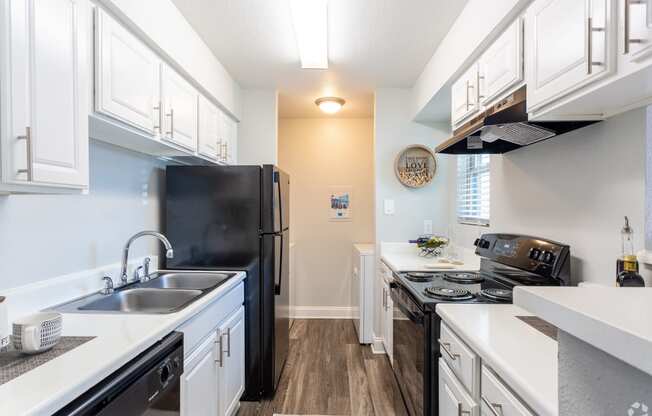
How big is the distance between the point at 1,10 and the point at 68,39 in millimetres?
235

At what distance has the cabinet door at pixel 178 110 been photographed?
193cm

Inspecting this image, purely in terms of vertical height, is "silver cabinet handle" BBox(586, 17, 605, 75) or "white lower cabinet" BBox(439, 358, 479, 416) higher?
"silver cabinet handle" BBox(586, 17, 605, 75)

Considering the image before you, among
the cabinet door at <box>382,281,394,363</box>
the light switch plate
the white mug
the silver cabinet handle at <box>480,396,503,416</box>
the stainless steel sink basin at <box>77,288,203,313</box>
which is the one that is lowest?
the cabinet door at <box>382,281,394,363</box>

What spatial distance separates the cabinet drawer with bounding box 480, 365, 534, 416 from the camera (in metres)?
0.91

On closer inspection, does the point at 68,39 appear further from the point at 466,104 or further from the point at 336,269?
the point at 336,269

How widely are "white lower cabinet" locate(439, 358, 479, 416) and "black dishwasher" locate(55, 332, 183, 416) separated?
1.05 metres

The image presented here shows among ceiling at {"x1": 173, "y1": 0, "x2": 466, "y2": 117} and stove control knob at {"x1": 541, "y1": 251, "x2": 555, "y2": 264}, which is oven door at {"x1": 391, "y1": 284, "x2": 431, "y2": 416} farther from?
ceiling at {"x1": 173, "y1": 0, "x2": 466, "y2": 117}

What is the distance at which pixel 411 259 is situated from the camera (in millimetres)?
2965

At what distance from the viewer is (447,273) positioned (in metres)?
2.31

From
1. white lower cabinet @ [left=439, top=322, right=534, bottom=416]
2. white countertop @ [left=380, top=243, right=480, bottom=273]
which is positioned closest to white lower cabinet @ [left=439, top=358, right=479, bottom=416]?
white lower cabinet @ [left=439, top=322, right=534, bottom=416]

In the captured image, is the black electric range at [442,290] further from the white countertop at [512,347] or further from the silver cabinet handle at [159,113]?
the silver cabinet handle at [159,113]

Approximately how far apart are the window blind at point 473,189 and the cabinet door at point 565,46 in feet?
4.17

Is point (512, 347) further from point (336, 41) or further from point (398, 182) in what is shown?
point (398, 182)

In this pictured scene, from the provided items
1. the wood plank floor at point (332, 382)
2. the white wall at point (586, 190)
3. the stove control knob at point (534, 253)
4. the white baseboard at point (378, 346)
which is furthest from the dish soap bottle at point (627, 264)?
the white baseboard at point (378, 346)
